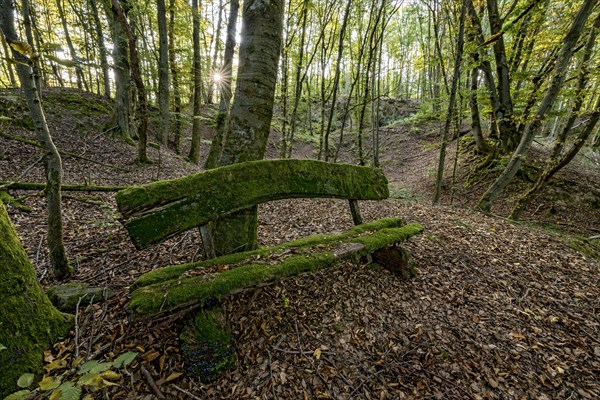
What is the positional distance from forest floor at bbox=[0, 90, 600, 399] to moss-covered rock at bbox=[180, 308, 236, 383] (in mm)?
89

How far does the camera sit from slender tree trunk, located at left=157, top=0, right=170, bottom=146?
939cm

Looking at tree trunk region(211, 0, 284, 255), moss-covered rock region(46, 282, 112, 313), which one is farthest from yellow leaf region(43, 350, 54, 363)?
tree trunk region(211, 0, 284, 255)

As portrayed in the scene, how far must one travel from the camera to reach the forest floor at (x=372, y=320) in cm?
229

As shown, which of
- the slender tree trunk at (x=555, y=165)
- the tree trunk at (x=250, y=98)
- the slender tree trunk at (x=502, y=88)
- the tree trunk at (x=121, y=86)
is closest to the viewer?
the tree trunk at (x=250, y=98)

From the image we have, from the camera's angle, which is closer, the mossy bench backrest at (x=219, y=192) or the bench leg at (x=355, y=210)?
the mossy bench backrest at (x=219, y=192)

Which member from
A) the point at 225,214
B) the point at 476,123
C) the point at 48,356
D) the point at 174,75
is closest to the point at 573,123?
the point at 476,123

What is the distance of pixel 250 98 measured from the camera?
317 cm

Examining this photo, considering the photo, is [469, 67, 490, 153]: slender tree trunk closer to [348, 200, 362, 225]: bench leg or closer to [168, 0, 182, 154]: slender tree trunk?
[348, 200, 362, 225]: bench leg

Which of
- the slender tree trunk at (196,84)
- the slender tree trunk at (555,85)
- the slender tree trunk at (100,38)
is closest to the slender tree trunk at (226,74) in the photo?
the slender tree trunk at (196,84)

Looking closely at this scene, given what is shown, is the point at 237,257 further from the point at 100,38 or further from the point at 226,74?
the point at 100,38

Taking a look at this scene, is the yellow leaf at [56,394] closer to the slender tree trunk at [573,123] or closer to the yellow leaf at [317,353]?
the yellow leaf at [317,353]

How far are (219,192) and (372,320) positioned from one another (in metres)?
2.36

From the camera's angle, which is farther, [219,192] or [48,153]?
[219,192]

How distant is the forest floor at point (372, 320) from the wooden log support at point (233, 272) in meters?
0.41
